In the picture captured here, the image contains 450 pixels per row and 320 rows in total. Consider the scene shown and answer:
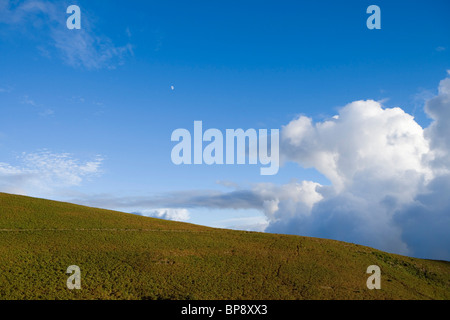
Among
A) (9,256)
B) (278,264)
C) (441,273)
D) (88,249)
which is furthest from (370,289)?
(9,256)

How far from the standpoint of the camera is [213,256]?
55.2 meters

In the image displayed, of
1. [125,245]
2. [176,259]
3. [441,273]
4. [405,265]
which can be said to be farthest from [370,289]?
[125,245]

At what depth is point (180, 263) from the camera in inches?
1991

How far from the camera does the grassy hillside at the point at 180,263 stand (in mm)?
40938

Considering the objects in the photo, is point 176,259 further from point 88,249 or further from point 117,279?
point 88,249

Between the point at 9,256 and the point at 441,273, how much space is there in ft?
253

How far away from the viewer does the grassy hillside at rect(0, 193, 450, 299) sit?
134ft
